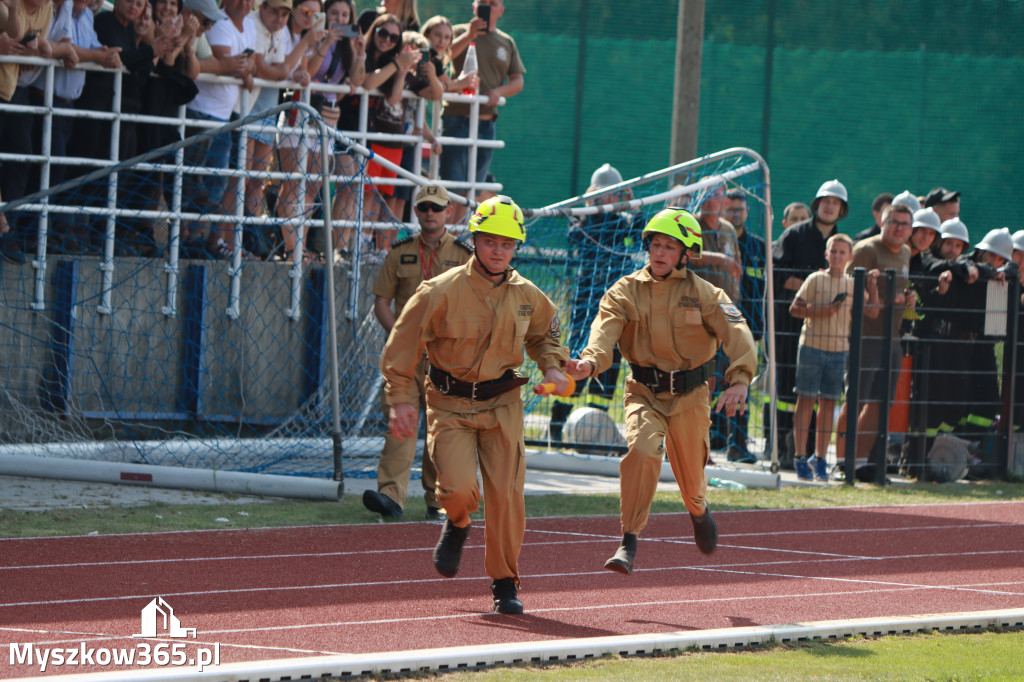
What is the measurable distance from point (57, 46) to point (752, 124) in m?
11.2

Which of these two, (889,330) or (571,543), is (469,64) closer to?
(889,330)

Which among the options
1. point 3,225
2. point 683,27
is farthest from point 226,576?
point 683,27

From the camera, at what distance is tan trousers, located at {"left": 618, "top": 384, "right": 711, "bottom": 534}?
768cm

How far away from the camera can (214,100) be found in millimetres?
12023

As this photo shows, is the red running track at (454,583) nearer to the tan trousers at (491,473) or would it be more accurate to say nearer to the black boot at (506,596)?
the black boot at (506,596)

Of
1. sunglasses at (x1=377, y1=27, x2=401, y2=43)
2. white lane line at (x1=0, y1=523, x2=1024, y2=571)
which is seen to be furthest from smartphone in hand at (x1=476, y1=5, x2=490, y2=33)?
white lane line at (x1=0, y1=523, x2=1024, y2=571)

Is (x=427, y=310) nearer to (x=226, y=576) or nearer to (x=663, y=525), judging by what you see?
(x=226, y=576)

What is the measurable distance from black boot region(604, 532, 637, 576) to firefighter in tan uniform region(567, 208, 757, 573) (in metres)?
0.01

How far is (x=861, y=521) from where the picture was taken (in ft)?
34.5

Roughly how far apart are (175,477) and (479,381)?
4.03 metres

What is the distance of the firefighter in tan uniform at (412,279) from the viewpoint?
938 cm

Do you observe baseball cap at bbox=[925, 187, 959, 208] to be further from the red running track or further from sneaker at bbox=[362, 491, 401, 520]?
sneaker at bbox=[362, 491, 401, 520]

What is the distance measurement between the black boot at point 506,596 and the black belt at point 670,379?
1.57 meters

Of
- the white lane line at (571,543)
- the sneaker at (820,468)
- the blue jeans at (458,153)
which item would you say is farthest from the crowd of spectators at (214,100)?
the sneaker at (820,468)
